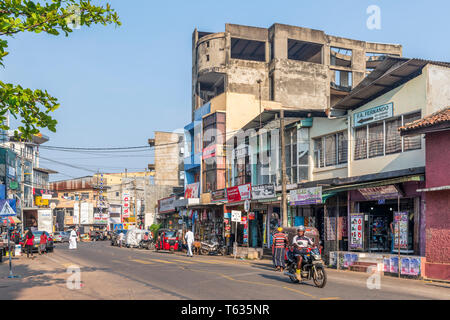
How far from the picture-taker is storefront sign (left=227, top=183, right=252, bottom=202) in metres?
33.5

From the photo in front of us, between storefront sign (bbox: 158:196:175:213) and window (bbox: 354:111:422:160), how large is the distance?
3040cm

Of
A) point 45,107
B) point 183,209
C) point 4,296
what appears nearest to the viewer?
point 45,107

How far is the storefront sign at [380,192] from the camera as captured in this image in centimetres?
2090

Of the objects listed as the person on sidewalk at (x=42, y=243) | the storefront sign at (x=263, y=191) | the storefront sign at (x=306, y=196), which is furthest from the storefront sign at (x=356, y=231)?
the person on sidewalk at (x=42, y=243)

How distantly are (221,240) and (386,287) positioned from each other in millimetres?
26137

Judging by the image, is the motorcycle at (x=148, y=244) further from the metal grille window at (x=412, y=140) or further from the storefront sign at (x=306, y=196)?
the metal grille window at (x=412, y=140)

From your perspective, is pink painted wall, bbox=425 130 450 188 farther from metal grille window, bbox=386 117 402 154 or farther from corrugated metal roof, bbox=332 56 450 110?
corrugated metal roof, bbox=332 56 450 110

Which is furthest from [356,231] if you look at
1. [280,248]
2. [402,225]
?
[280,248]

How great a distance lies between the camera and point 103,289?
549 inches

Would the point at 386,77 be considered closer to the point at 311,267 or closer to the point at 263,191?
the point at 311,267

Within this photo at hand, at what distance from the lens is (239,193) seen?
35156 millimetres

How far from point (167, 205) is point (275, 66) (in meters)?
19.3
